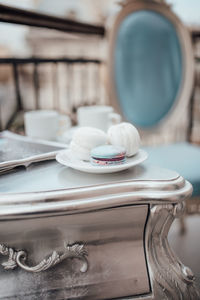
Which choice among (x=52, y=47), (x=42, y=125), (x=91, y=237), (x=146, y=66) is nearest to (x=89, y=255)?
(x=91, y=237)

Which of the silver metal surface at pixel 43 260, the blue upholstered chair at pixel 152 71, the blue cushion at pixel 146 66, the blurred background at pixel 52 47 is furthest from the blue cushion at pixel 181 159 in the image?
the blurred background at pixel 52 47

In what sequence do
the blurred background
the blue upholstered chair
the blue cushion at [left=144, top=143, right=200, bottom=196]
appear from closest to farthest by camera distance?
the blue cushion at [left=144, top=143, right=200, bottom=196]
the blue upholstered chair
the blurred background

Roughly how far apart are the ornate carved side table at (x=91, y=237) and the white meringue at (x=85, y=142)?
43 mm

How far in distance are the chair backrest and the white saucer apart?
1.49ft

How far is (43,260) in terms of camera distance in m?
0.32

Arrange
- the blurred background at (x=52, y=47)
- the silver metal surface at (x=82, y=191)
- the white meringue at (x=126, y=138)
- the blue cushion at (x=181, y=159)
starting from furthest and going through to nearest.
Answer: the blurred background at (x=52, y=47)
the blue cushion at (x=181, y=159)
the white meringue at (x=126, y=138)
the silver metal surface at (x=82, y=191)

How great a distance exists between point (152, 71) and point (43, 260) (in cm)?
73

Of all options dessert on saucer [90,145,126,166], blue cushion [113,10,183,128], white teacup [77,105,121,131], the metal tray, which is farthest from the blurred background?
dessert on saucer [90,145,126,166]

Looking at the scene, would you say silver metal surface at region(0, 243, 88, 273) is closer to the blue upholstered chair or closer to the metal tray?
the metal tray

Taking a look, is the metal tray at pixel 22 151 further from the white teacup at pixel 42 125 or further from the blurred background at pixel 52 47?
the blurred background at pixel 52 47

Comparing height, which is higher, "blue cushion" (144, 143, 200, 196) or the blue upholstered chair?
the blue upholstered chair

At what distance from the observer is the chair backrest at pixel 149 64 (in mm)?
845

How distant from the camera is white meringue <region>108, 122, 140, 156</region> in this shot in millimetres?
401

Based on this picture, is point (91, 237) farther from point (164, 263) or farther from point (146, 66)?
point (146, 66)
